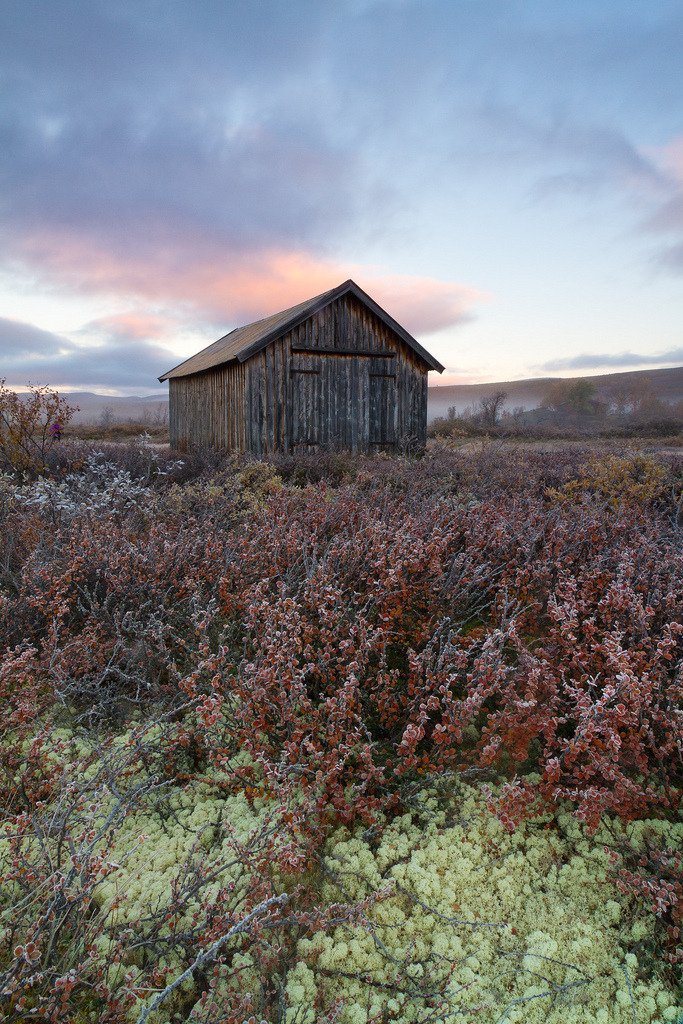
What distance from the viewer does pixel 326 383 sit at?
1542 cm

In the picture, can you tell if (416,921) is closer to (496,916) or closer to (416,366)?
(496,916)

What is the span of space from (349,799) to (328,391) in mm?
13513

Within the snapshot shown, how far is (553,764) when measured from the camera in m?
2.31

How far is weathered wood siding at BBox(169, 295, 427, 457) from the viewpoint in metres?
14.8

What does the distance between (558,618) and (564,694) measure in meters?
0.56

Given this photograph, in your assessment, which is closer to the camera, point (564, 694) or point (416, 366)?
point (564, 694)

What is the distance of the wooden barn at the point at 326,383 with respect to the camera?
14.8 metres

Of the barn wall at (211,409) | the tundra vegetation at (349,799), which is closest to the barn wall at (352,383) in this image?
the barn wall at (211,409)

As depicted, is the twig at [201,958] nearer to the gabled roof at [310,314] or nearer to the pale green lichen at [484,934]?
the pale green lichen at [484,934]

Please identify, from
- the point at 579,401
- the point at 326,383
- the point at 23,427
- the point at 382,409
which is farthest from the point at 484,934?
the point at 579,401

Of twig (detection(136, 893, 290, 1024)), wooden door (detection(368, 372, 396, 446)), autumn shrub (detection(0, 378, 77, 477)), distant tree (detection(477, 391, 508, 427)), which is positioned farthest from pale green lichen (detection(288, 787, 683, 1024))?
distant tree (detection(477, 391, 508, 427))

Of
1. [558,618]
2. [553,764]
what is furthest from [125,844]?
[558,618]

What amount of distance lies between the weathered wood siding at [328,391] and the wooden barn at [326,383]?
0.08 ft

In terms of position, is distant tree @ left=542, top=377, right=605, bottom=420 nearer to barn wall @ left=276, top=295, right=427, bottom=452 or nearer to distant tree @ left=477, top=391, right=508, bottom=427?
distant tree @ left=477, top=391, right=508, bottom=427
